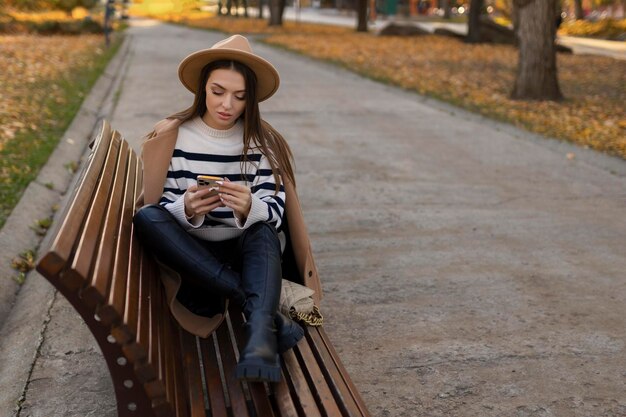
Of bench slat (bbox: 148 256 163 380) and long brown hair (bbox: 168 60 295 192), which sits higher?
long brown hair (bbox: 168 60 295 192)

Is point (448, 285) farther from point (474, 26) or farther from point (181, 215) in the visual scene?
point (474, 26)

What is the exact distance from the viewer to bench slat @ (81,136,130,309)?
2.24 m

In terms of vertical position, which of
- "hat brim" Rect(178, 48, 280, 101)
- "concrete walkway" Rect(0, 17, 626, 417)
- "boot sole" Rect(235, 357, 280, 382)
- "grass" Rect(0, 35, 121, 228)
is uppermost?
"hat brim" Rect(178, 48, 280, 101)

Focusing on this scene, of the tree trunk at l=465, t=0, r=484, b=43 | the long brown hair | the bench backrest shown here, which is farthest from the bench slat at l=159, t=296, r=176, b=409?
the tree trunk at l=465, t=0, r=484, b=43

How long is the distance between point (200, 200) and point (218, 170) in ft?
1.08

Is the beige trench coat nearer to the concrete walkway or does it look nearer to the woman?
the woman

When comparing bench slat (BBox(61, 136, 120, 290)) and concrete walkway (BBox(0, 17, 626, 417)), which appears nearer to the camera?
bench slat (BBox(61, 136, 120, 290))

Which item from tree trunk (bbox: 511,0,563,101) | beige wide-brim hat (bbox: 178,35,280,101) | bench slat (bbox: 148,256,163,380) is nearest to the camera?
bench slat (bbox: 148,256,163,380)

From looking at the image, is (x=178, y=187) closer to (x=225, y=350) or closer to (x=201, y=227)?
(x=201, y=227)

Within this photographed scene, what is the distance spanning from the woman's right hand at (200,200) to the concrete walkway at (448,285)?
0.86 metres

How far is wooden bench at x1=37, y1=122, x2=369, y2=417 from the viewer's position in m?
2.27

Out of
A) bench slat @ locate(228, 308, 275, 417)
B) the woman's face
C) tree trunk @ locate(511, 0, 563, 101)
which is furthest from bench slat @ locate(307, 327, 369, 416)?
tree trunk @ locate(511, 0, 563, 101)

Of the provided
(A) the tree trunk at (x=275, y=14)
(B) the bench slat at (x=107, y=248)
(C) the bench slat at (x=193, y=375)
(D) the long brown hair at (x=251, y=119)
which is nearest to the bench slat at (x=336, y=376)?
(C) the bench slat at (x=193, y=375)

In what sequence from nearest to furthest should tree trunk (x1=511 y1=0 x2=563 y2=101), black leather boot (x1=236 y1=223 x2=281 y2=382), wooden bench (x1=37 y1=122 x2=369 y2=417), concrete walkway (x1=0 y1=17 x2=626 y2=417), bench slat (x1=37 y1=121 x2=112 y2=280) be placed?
bench slat (x1=37 y1=121 x2=112 y2=280), wooden bench (x1=37 y1=122 x2=369 y2=417), black leather boot (x1=236 y1=223 x2=281 y2=382), concrete walkway (x1=0 y1=17 x2=626 y2=417), tree trunk (x1=511 y1=0 x2=563 y2=101)
